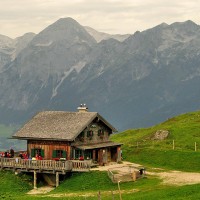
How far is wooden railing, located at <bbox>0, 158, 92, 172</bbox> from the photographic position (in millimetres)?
65062

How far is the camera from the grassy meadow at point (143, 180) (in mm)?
48747

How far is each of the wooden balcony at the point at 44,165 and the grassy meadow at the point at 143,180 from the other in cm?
101

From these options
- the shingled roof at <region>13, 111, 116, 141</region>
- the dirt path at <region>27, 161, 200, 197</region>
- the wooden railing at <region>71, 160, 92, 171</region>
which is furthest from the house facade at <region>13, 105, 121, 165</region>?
the dirt path at <region>27, 161, 200, 197</region>

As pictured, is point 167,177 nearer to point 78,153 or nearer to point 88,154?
point 88,154

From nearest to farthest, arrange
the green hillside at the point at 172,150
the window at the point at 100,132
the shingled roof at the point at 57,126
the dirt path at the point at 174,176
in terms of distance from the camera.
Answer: the dirt path at the point at 174,176 < the shingled roof at the point at 57,126 < the green hillside at the point at 172,150 < the window at the point at 100,132

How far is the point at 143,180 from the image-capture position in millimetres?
59562

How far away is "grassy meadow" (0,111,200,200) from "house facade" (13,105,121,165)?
15.7 ft

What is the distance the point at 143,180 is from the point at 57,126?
17.6 metres

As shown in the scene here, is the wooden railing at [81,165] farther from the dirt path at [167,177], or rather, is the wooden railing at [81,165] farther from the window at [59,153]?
the window at [59,153]

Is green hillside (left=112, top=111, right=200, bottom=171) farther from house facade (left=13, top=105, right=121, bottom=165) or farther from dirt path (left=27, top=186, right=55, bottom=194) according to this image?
dirt path (left=27, top=186, right=55, bottom=194)

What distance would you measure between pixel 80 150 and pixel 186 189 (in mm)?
25110

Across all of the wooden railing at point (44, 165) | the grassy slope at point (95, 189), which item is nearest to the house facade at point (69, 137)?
the wooden railing at point (44, 165)

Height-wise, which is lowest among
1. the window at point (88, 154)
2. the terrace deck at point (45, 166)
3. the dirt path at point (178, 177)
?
the dirt path at point (178, 177)

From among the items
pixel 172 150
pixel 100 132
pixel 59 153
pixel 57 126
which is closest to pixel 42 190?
pixel 59 153
